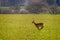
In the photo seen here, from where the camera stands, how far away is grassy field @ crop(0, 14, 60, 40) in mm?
1644

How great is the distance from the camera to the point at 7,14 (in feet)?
5.41

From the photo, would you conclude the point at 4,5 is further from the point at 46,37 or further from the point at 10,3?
the point at 46,37

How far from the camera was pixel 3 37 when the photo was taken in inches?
64.7

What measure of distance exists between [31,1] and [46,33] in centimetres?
40

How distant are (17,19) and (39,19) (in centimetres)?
25

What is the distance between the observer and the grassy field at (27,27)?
164 centimetres

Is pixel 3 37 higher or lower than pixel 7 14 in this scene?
lower

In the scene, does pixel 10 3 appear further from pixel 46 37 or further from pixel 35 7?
pixel 46 37

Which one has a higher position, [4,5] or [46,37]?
[4,5]

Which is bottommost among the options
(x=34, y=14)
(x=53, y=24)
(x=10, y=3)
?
(x=53, y=24)

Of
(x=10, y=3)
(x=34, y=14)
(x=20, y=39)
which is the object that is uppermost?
(x=10, y=3)

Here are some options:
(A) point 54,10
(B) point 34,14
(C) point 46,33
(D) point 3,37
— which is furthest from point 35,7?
(D) point 3,37

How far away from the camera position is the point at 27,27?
1.65 metres

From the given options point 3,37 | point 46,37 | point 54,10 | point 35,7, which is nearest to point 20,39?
point 3,37
